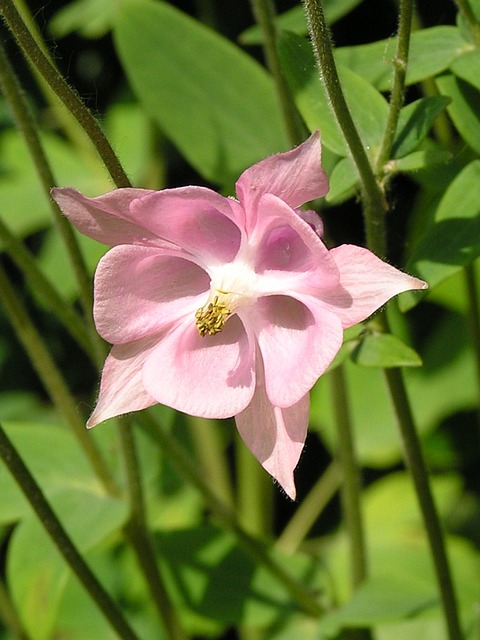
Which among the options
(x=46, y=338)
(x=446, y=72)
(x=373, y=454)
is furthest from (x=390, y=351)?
(x=46, y=338)

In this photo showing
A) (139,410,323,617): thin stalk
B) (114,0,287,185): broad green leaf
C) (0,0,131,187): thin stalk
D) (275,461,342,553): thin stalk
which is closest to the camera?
(0,0,131,187): thin stalk

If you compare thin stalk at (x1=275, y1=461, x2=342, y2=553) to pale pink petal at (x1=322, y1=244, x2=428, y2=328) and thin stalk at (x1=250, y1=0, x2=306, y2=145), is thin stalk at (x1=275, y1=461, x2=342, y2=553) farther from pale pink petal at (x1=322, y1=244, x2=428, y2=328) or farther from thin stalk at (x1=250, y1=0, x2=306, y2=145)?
pale pink petal at (x1=322, y1=244, x2=428, y2=328)

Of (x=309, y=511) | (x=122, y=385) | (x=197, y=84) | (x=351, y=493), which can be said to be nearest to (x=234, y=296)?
(x=122, y=385)

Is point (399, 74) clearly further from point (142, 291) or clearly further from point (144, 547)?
point (144, 547)

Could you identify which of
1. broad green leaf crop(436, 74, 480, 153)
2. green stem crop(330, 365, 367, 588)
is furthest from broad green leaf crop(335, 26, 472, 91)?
green stem crop(330, 365, 367, 588)

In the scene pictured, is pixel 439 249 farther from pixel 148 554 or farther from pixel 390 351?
pixel 148 554

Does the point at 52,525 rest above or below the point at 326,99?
below
